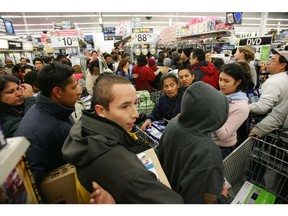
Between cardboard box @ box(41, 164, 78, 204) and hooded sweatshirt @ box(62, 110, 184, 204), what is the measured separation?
0.76ft

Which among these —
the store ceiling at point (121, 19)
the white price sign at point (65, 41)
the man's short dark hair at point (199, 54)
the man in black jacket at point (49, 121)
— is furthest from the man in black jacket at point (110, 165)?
the store ceiling at point (121, 19)

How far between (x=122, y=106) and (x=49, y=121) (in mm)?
723

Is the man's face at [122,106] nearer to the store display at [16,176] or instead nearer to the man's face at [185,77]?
the store display at [16,176]

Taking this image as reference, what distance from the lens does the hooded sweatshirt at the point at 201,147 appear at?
46.7 inches

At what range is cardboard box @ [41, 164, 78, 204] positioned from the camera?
3.64 feet

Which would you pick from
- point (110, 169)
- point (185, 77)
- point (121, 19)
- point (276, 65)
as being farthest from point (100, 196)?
point (121, 19)

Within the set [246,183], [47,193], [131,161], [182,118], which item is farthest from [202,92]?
[246,183]

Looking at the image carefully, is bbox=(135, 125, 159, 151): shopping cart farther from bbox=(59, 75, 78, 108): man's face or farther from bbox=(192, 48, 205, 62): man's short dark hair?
bbox=(192, 48, 205, 62): man's short dark hair

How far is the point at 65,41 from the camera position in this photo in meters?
6.96

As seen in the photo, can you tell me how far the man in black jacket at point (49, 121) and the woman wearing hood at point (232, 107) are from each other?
154 cm

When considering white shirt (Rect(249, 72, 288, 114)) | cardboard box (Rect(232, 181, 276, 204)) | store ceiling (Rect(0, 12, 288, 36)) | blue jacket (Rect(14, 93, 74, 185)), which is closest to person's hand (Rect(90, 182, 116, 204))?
blue jacket (Rect(14, 93, 74, 185))
